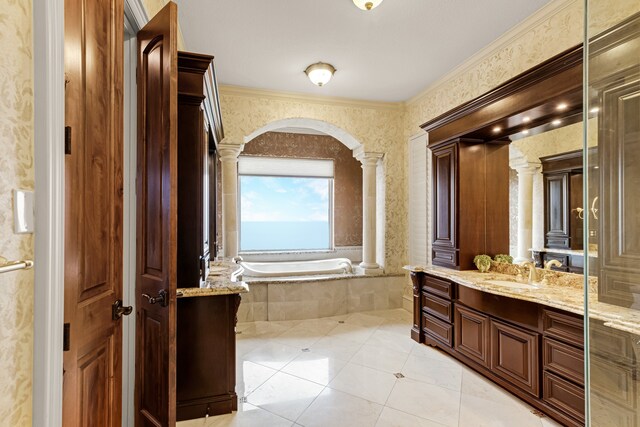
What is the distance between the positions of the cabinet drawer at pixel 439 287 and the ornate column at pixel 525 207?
66 cm

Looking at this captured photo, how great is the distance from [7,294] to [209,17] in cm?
273

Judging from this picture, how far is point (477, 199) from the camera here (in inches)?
122

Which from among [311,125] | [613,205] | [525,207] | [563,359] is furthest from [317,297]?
[613,205]

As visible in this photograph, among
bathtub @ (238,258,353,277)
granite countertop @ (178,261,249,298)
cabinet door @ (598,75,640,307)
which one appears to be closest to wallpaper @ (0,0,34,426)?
granite countertop @ (178,261,249,298)

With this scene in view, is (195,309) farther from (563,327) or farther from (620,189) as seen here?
(563,327)

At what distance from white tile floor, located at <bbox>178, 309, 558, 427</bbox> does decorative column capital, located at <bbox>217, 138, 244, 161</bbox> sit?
90.8 inches

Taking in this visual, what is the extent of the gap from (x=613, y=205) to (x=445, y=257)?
2.33 meters

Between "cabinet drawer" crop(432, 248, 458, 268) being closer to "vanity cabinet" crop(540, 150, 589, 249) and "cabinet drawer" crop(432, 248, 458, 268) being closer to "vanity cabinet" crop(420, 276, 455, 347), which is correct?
"vanity cabinet" crop(420, 276, 455, 347)

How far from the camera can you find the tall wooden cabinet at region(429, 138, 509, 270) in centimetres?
307

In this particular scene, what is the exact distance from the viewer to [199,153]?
87.3 inches

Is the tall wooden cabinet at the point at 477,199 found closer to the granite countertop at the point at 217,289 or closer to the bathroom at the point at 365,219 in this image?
the bathroom at the point at 365,219

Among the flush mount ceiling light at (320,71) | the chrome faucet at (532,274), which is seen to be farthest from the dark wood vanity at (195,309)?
the chrome faucet at (532,274)

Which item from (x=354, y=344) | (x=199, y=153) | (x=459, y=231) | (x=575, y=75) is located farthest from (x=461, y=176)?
(x=199, y=153)

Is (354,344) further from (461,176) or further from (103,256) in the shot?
(103,256)
